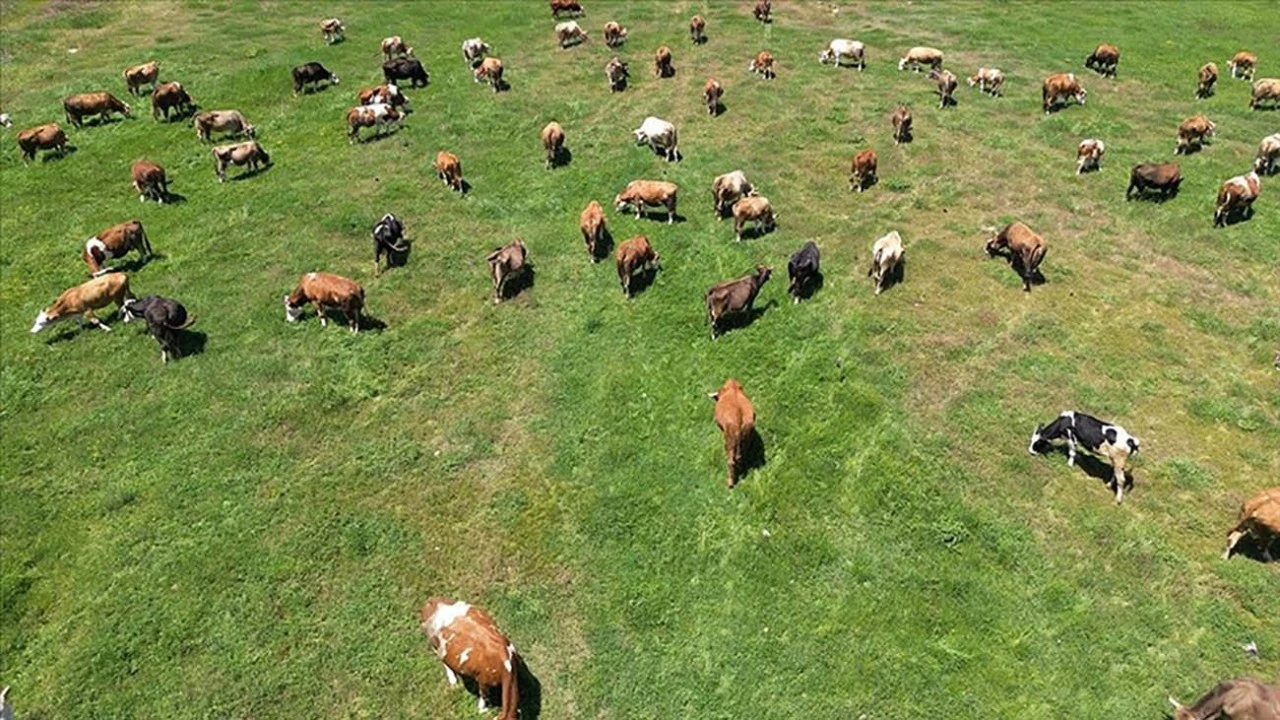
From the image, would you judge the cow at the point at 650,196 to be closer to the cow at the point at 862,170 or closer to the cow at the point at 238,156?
the cow at the point at 862,170

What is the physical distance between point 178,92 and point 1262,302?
33715mm

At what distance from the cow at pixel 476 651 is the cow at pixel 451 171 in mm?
15148

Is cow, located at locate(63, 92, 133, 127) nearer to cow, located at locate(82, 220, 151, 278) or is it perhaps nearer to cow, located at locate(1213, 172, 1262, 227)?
cow, located at locate(82, 220, 151, 278)

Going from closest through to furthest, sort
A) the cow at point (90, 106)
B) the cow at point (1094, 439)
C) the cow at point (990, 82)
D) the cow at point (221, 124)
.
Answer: the cow at point (1094, 439)
the cow at point (221, 124)
the cow at point (90, 106)
the cow at point (990, 82)

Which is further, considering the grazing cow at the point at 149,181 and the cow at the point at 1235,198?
the grazing cow at the point at 149,181

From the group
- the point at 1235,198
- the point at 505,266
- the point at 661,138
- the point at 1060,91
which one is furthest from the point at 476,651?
the point at 1060,91

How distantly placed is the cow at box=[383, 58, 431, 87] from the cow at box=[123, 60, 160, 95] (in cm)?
903

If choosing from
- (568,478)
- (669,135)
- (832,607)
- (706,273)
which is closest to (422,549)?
(568,478)

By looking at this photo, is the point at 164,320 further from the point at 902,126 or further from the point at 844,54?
the point at 844,54

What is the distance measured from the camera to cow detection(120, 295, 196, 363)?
17906 mm

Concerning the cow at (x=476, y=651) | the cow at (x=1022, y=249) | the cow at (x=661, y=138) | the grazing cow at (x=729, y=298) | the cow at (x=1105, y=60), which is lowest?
the cow at (x=476, y=651)

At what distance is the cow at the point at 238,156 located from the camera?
25125 mm

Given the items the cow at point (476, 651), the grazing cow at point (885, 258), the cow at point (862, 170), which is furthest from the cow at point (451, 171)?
the cow at point (476, 651)

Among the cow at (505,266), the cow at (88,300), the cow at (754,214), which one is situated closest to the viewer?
the cow at (88,300)
